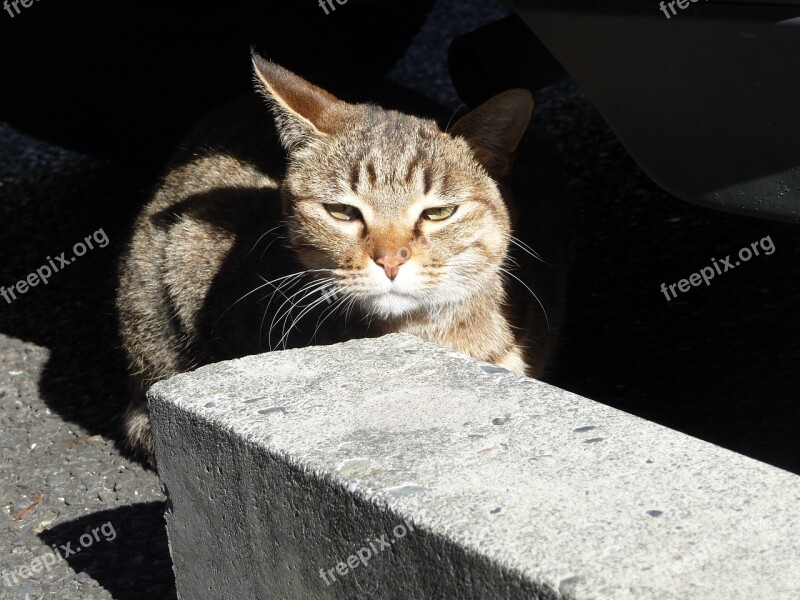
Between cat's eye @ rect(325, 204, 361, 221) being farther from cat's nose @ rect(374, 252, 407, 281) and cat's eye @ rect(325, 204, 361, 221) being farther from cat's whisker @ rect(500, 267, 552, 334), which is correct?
cat's whisker @ rect(500, 267, 552, 334)

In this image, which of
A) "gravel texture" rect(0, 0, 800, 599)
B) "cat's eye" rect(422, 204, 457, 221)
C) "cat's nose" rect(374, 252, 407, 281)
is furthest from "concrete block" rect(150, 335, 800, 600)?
"gravel texture" rect(0, 0, 800, 599)

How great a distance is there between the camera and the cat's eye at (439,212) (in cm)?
282

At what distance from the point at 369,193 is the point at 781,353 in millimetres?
1584

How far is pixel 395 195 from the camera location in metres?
2.78

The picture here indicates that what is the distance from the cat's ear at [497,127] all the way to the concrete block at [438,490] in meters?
0.67

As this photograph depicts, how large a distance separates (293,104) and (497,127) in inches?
21.5

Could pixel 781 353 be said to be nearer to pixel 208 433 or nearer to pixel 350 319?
pixel 350 319

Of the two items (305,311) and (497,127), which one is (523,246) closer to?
(497,127)

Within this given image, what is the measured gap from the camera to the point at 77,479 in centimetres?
318

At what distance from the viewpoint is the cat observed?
9.10 ft

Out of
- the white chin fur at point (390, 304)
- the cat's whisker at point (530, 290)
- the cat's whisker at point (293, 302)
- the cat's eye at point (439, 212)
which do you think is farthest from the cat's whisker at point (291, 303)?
the cat's whisker at point (530, 290)

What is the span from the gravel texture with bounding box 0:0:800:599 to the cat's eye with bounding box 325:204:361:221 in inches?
38.4

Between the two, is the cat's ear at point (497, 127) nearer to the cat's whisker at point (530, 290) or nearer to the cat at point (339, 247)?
the cat at point (339, 247)

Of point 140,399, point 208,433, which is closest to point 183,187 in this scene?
point 140,399
